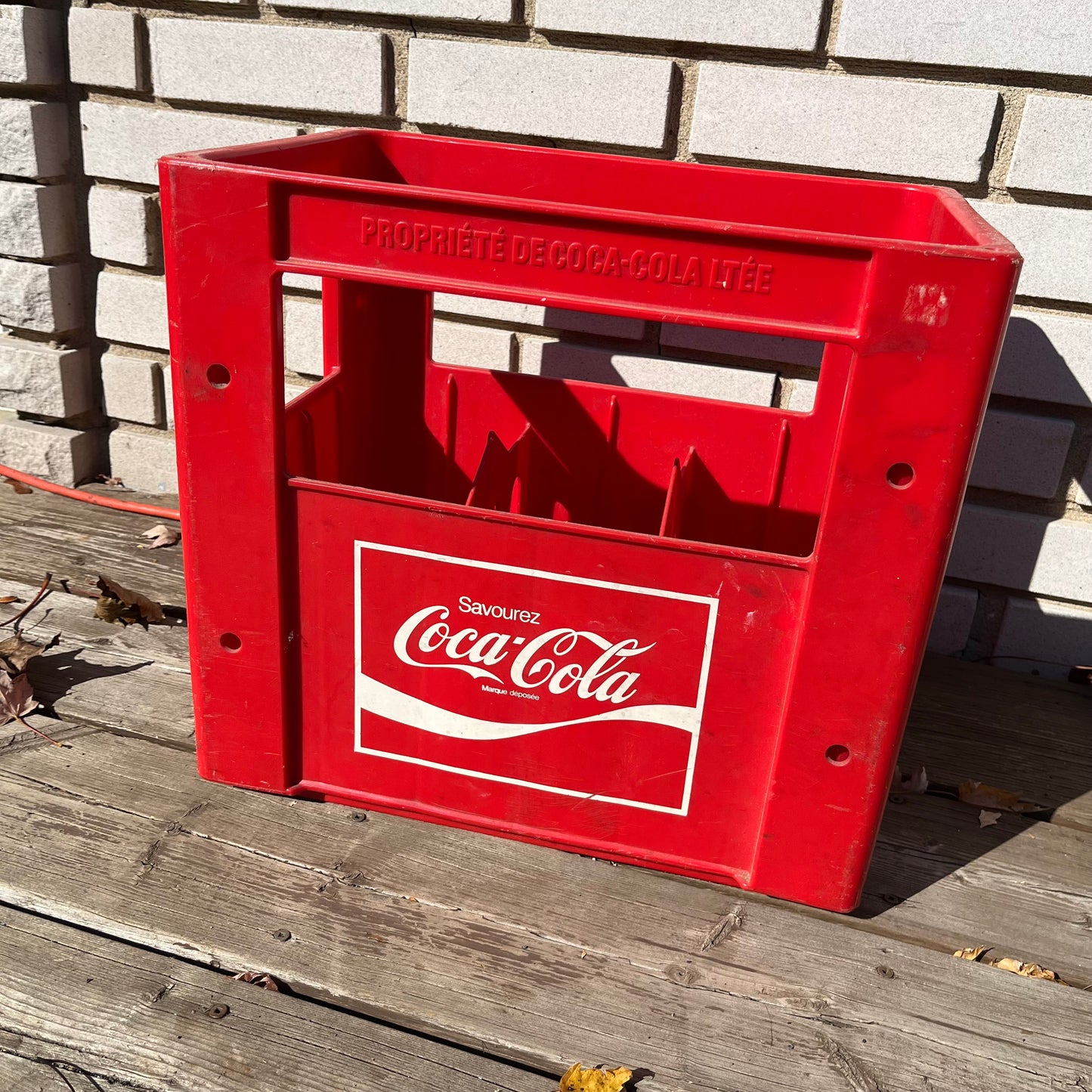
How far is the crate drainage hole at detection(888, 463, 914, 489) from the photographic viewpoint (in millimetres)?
1352

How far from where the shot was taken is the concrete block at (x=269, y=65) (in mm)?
2283

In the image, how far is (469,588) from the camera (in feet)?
5.08

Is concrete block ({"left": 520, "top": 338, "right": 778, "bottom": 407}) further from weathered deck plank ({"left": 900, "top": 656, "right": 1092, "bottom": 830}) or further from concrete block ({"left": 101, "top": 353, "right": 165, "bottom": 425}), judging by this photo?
concrete block ({"left": 101, "top": 353, "right": 165, "bottom": 425})

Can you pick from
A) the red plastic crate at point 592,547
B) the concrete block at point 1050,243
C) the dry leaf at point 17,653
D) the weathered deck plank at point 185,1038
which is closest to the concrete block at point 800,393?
the red plastic crate at point 592,547

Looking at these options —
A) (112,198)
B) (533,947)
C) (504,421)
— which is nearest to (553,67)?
(504,421)

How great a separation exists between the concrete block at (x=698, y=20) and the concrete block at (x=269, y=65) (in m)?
0.40

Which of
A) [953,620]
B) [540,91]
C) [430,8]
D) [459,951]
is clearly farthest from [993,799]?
[430,8]

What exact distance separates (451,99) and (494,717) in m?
1.36

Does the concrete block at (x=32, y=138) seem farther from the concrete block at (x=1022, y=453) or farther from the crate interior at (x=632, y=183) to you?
the concrete block at (x=1022, y=453)

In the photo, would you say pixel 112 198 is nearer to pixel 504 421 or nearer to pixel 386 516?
pixel 504 421

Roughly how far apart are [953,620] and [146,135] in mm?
2122

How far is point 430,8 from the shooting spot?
2.20 metres

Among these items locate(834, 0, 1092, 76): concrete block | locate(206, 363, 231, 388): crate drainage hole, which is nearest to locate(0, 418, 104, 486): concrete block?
locate(206, 363, 231, 388): crate drainage hole

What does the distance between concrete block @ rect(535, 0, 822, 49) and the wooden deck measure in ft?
4.68
